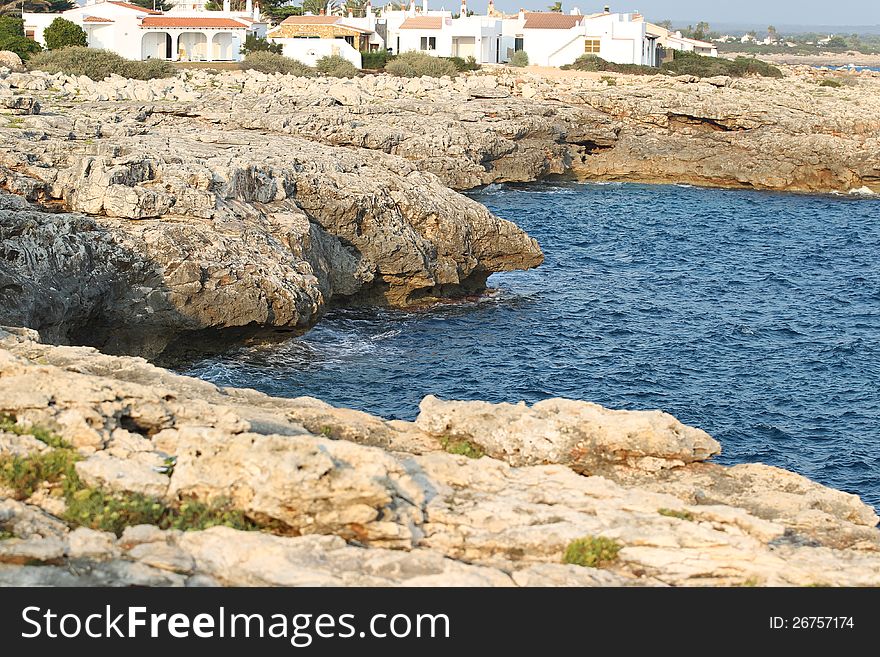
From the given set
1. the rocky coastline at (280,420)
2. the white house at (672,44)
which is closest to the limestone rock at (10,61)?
the rocky coastline at (280,420)

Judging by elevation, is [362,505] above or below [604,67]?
below

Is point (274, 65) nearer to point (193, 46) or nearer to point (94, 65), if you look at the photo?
point (193, 46)

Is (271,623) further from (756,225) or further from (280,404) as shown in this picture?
(756,225)

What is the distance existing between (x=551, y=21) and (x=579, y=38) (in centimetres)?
696

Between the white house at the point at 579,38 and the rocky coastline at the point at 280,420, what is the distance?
58.6 m

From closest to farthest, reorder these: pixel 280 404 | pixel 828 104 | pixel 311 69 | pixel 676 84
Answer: pixel 280 404 < pixel 828 104 < pixel 676 84 < pixel 311 69

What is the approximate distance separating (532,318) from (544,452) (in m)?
25.1

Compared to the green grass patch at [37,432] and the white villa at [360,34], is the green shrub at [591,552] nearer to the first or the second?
the green grass patch at [37,432]

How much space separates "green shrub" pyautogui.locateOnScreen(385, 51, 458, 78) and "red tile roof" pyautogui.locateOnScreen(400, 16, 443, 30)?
16031 millimetres

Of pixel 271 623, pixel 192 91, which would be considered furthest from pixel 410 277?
pixel 192 91

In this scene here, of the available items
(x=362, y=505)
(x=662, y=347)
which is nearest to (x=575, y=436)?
(x=362, y=505)

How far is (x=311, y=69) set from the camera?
10900 cm

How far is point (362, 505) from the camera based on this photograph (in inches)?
515

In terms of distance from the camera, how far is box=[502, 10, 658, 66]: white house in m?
128
